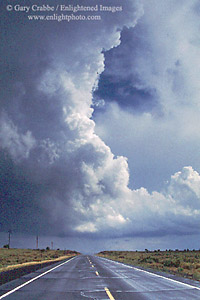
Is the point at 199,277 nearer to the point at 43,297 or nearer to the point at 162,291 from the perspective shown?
the point at 162,291

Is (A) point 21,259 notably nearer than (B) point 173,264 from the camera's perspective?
No

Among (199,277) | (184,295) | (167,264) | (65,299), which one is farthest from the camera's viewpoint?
(167,264)

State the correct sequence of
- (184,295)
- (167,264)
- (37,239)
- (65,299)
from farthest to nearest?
(37,239)
(167,264)
(184,295)
(65,299)

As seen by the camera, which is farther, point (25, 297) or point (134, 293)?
point (134, 293)

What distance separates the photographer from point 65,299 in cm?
931

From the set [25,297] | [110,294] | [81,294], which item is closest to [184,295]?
[110,294]

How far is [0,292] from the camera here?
10.9 metres

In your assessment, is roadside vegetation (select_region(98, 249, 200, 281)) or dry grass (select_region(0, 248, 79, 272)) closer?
roadside vegetation (select_region(98, 249, 200, 281))

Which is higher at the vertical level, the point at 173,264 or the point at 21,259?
the point at 173,264

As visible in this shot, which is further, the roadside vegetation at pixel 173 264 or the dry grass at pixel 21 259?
the dry grass at pixel 21 259

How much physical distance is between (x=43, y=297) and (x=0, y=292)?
7.33ft

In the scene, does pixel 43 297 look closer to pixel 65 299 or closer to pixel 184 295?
pixel 65 299

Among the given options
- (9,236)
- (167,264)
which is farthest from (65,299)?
(9,236)

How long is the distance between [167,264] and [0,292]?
23360 millimetres
